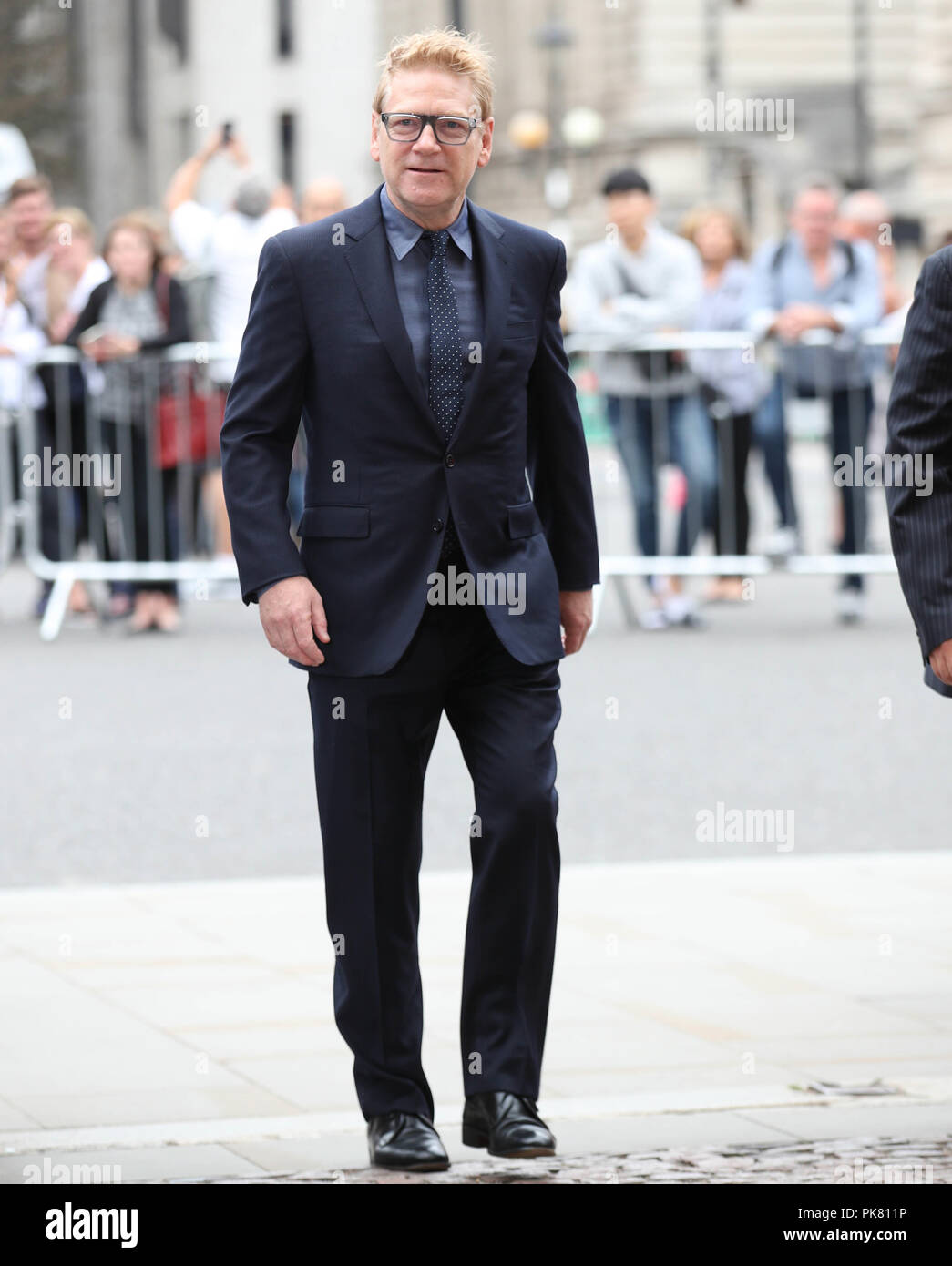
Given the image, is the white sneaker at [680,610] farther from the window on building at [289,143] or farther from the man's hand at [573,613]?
Result: the window on building at [289,143]

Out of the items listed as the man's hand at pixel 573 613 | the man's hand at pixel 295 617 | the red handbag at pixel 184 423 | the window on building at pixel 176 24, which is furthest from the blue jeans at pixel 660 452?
the window on building at pixel 176 24

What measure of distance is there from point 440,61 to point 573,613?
1009 millimetres

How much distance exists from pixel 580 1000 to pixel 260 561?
1846mm

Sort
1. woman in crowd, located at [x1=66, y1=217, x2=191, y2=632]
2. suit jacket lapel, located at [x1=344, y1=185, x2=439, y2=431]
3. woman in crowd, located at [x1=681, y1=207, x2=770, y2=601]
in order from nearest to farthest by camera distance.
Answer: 1. suit jacket lapel, located at [x1=344, y1=185, x2=439, y2=431]
2. woman in crowd, located at [x1=66, y1=217, x2=191, y2=632]
3. woman in crowd, located at [x1=681, y1=207, x2=770, y2=601]

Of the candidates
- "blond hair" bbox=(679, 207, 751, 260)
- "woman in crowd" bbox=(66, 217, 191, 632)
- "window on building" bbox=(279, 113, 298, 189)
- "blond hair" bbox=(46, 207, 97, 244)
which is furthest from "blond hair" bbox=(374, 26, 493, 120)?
"window on building" bbox=(279, 113, 298, 189)

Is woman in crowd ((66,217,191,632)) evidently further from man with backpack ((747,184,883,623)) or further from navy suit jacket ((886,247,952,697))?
navy suit jacket ((886,247,952,697))

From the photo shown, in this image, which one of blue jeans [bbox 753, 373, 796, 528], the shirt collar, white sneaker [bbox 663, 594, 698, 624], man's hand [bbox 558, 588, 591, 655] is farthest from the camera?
blue jeans [bbox 753, 373, 796, 528]

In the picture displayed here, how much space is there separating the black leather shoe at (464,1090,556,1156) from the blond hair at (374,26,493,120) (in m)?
1.70

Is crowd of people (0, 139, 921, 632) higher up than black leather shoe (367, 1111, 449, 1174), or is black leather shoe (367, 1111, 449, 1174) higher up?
crowd of people (0, 139, 921, 632)

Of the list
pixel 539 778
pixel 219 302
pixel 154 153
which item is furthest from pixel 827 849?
pixel 154 153

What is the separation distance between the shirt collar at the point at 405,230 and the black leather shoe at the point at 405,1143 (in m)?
1.49

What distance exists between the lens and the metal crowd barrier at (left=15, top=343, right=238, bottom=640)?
43.7ft

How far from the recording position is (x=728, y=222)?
47.6 feet

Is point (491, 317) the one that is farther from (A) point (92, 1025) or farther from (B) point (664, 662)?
(B) point (664, 662)
